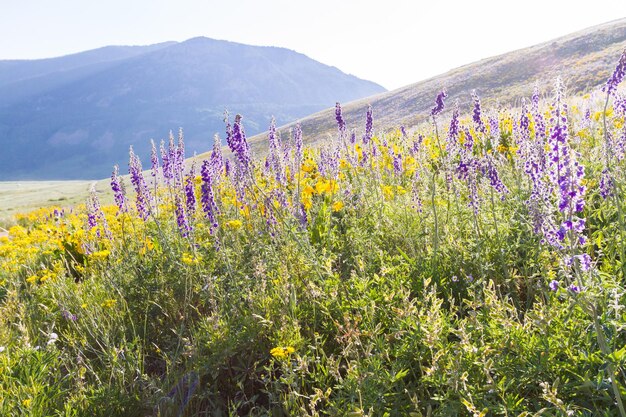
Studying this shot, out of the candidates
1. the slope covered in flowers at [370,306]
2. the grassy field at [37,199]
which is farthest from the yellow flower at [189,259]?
the grassy field at [37,199]

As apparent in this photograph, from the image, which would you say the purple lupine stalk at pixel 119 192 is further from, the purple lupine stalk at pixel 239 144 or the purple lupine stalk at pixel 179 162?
the purple lupine stalk at pixel 239 144

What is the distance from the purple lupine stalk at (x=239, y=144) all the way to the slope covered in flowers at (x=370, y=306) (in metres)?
0.02

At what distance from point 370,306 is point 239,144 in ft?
6.71

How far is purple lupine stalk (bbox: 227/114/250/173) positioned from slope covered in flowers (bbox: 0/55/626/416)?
0.02 m

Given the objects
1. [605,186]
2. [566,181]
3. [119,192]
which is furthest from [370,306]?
[119,192]

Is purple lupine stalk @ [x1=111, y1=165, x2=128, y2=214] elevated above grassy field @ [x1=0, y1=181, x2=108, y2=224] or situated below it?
above

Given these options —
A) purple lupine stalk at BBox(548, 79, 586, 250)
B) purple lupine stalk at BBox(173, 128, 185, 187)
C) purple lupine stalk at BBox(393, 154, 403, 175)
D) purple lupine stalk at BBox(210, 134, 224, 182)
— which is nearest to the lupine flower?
purple lupine stalk at BBox(548, 79, 586, 250)

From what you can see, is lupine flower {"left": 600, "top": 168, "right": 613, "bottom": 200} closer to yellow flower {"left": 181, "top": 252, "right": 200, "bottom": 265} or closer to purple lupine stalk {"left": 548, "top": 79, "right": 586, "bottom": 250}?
purple lupine stalk {"left": 548, "top": 79, "right": 586, "bottom": 250}

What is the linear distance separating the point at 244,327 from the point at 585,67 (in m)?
36.1

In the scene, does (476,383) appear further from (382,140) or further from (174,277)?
(382,140)

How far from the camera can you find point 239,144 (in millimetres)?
3941

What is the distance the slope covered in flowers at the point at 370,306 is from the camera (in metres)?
1.82

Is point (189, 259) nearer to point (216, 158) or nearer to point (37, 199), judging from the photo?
point (216, 158)

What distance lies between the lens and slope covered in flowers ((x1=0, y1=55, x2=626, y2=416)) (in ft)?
5.96
